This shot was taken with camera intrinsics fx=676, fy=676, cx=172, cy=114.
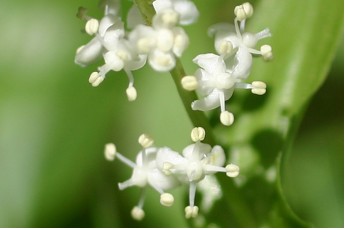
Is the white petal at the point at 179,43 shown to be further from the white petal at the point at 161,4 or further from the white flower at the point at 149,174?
the white flower at the point at 149,174

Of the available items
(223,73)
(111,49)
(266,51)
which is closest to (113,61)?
(111,49)

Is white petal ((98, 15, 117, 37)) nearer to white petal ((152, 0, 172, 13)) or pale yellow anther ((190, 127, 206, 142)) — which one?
white petal ((152, 0, 172, 13))

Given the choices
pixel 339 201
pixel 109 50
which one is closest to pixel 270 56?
pixel 109 50

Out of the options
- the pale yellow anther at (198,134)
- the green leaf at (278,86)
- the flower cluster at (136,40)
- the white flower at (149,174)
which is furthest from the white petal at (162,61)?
the green leaf at (278,86)

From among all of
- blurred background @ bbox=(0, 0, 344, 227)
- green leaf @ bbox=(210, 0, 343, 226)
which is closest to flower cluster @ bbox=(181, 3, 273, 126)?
green leaf @ bbox=(210, 0, 343, 226)

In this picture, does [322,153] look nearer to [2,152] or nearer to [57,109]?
[57,109]

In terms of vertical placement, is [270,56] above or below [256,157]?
above
